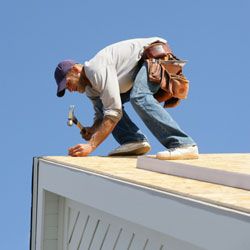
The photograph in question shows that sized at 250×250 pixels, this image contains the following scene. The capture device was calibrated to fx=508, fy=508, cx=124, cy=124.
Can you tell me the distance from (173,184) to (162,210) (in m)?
0.35

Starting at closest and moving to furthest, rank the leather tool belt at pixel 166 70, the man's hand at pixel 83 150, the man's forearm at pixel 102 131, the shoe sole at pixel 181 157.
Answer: the shoe sole at pixel 181 157 → the leather tool belt at pixel 166 70 → the man's forearm at pixel 102 131 → the man's hand at pixel 83 150

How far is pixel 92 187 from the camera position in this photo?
3754 millimetres

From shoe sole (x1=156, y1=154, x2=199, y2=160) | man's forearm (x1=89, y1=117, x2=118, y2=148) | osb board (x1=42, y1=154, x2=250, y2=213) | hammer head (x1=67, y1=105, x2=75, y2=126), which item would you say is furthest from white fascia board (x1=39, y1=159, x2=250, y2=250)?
hammer head (x1=67, y1=105, x2=75, y2=126)

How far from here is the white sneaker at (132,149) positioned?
5426 millimetres

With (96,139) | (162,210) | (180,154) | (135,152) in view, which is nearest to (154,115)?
(180,154)

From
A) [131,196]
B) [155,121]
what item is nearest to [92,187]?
[131,196]

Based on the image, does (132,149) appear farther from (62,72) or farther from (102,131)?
Result: (62,72)

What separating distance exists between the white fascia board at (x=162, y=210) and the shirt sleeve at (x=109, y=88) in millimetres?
902

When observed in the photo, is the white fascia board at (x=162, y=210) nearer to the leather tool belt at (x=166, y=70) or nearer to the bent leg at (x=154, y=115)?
the bent leg at (x=154, y=115)

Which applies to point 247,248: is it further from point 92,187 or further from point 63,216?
point 63,216

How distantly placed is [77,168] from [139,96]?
92 centimetres

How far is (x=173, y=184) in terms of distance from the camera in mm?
3037

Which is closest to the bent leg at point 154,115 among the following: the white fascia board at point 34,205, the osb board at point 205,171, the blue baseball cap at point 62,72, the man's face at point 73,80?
the osb board at point 205,171

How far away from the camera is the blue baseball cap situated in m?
5.27
